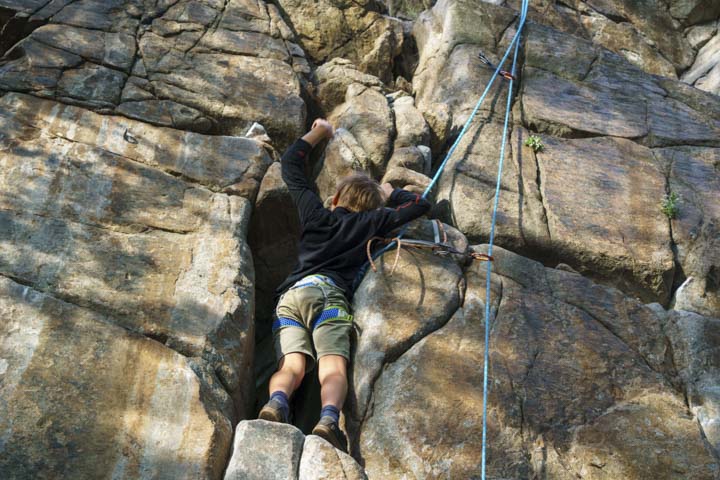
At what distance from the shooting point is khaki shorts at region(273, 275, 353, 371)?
504 cm

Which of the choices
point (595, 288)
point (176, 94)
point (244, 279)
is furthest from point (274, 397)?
point (176, 94)

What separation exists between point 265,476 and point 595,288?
10.7 ft

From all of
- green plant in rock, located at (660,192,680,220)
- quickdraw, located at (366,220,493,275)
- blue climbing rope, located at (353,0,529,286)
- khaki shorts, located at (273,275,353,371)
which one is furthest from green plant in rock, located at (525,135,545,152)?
khaki shorts, located at (273,275,353,371)

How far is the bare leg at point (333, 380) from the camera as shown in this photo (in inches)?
185

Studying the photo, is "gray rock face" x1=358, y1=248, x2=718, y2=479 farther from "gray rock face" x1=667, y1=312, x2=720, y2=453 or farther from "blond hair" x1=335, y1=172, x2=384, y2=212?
"blond hair" x1=335, y1=172, x2=384, y2=212

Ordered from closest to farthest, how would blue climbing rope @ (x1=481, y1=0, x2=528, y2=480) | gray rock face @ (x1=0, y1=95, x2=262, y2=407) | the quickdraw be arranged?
blue climbing rope @ (x1=481, y1=0, x2=528, y2=480) → gray rock face @ (x1=0, y1=95, x2=262, y2=407) → the quickdraw

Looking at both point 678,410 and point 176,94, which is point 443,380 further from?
point 176,94

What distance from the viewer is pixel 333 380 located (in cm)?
482

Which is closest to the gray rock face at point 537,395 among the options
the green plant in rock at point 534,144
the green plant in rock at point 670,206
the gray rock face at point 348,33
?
the green plant in rock at point 670,206

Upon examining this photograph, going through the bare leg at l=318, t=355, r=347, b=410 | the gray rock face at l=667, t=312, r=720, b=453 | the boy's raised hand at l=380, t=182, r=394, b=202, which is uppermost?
the boy's raised hand at l=380, t=182, r=394, b=202

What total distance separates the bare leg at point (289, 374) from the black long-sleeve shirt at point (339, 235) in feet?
2.33

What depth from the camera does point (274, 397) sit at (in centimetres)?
462

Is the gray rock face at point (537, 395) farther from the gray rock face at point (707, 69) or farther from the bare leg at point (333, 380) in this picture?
the gray rock face at point (707, 69)

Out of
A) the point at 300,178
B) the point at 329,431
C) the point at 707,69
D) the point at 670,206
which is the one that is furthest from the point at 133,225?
the point at 707,69
